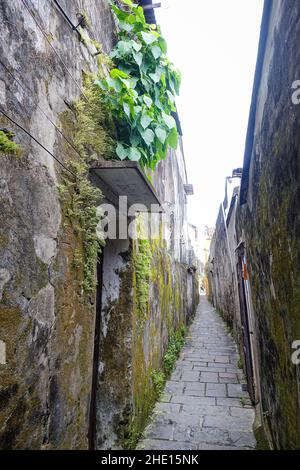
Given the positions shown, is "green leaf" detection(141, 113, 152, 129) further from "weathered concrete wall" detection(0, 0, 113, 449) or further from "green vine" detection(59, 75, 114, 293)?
"weathered concrete wall" detection(0, 0, 113, 449)

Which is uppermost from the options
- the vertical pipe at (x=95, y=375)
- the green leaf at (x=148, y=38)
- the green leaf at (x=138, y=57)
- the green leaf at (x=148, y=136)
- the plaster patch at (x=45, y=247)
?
the green leaf at (x=148, y=38)

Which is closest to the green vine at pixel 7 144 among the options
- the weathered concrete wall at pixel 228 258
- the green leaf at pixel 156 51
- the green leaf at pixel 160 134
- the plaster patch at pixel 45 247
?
the plaster patch at pixel 45 247

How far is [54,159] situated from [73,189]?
0.28 metres

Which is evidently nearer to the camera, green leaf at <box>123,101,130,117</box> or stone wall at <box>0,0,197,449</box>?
stone wall at <box>0,0,197,449</box>

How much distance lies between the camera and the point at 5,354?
4.39 feet

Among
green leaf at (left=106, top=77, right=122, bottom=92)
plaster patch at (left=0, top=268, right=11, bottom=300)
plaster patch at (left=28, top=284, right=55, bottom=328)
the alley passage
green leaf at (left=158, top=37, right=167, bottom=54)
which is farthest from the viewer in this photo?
the alley passage

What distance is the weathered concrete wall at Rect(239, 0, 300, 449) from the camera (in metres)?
1.74

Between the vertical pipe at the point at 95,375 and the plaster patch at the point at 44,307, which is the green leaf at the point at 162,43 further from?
the plaster patch at the point at 44,307

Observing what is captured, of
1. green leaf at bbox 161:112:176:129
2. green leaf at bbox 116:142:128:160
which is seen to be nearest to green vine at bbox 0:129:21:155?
green leaf at bbox 116:142:128:160

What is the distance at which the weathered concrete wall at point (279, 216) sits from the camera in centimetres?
174

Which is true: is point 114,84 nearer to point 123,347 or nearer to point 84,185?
point 84,185

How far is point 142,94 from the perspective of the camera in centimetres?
288

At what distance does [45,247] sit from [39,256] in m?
0.08

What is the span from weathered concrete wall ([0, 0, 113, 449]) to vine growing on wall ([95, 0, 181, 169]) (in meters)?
0.52
